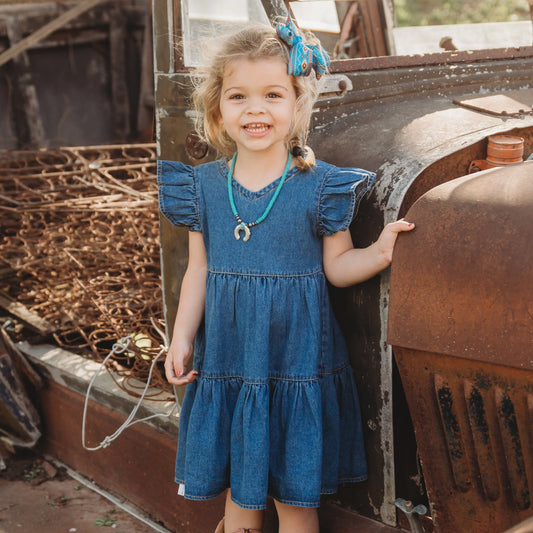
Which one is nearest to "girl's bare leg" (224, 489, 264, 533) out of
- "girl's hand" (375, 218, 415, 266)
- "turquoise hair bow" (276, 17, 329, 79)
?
"girl's hand" (375, 218, 415, 266)

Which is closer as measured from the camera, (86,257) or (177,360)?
(177,360)

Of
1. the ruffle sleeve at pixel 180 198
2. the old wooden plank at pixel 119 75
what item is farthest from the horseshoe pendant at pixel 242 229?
the old wooden plank at pixel 119 75

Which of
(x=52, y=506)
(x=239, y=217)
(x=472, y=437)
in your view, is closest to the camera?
(x=472, y=437)

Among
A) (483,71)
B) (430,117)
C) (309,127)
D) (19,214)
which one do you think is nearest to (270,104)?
(309,127)

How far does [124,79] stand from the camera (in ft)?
22.9

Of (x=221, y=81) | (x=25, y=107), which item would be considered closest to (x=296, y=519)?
(x=221, y=81)

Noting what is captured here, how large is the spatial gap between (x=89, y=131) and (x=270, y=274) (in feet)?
18.2

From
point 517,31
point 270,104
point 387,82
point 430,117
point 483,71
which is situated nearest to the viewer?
point 270,104

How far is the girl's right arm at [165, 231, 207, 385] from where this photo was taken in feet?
5.98

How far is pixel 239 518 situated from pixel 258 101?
3.21 ft

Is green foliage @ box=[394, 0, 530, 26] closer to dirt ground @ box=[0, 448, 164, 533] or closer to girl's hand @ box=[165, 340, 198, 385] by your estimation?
dirt ground @ box=[0, 448, 164, 533]

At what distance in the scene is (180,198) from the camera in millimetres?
1806

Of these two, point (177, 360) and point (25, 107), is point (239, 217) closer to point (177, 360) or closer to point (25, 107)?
point (177, 360)

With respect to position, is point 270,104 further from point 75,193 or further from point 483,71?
point 75,193
